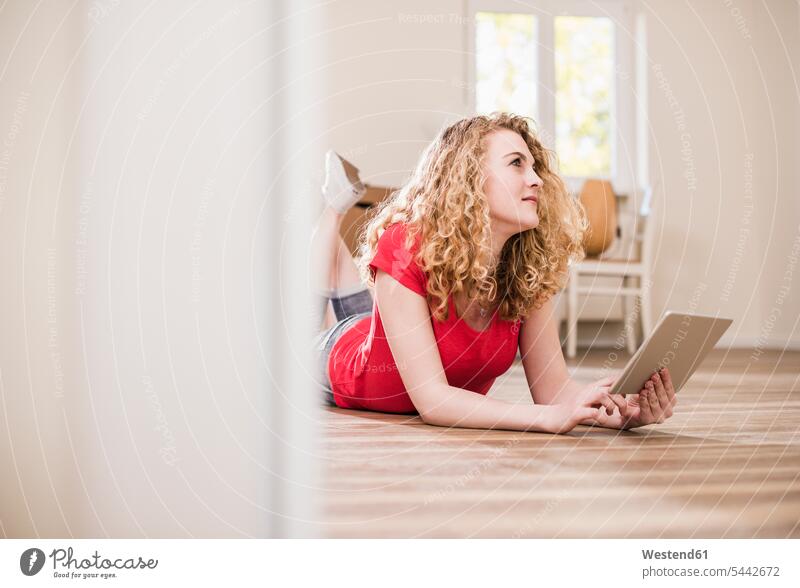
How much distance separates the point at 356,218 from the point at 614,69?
1229mm

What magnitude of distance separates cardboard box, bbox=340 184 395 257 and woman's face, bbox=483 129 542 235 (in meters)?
0.64

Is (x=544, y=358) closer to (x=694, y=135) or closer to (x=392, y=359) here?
(x=392, y=359)

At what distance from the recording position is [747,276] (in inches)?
82.7

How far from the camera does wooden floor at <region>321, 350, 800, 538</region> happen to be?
417 mm

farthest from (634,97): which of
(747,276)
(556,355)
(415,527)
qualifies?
(415,527)

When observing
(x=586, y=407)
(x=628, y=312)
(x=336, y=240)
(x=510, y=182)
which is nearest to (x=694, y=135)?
(x=628, y=312)

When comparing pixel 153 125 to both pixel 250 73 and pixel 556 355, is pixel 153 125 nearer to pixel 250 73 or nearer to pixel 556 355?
pixel 250 73

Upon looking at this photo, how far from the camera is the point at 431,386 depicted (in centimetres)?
66

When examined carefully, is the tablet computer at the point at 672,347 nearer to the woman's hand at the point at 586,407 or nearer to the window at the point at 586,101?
the woman's hand at the point at 586,407

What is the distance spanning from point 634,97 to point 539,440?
1.88 meters

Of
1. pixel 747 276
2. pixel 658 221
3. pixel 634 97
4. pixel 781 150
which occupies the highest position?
pixel 634 97

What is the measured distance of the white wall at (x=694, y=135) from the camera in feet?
5.56
